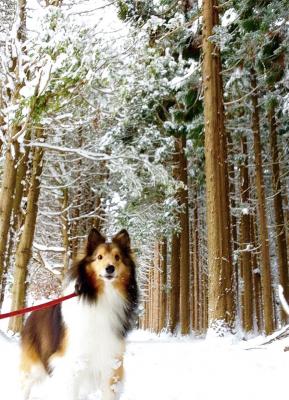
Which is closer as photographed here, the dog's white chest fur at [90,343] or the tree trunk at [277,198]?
the dog's white chest fur at [90,343]

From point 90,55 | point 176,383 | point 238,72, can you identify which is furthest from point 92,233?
point 238,72

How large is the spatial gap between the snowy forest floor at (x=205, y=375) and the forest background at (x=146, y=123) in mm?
1804

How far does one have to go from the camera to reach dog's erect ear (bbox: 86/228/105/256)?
4418 millimetres

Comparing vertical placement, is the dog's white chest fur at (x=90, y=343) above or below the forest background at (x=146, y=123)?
below

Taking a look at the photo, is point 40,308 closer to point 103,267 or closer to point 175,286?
point 103,267

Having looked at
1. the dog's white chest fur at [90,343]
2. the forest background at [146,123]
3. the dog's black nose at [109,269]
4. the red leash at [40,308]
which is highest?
the forest background at [146,123]

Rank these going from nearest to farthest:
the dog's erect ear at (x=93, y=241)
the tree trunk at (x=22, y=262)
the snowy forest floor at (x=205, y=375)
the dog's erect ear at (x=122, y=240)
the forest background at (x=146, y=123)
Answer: the dog's erect ear at (x=93, y=241) → the dog's erect ear at (x=122, y=240) → the snowy forest floor at (x=205, y=375) → the forest background at (x=146, y=123) → the tree trunk at (x=22, y=262)

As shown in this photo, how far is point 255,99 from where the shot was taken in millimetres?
18797

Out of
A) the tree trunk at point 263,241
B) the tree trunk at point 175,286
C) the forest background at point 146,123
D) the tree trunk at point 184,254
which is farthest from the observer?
the tree trunk at point 175,286

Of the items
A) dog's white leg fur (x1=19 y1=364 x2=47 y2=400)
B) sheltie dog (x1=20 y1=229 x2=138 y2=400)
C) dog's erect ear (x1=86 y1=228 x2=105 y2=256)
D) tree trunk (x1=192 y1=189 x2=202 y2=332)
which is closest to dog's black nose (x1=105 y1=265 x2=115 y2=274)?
sheltie dog (x1=20 y1=229 x2=138 y2=400)

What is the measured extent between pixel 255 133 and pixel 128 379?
14610 millimetres

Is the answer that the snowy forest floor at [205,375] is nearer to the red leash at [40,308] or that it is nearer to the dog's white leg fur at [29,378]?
the dog's white leg fur at [29,378]

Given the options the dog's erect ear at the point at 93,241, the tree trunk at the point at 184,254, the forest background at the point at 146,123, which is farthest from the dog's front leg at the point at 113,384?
the tree trunk at the point at 184,254

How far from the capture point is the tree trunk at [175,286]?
1859 cm
